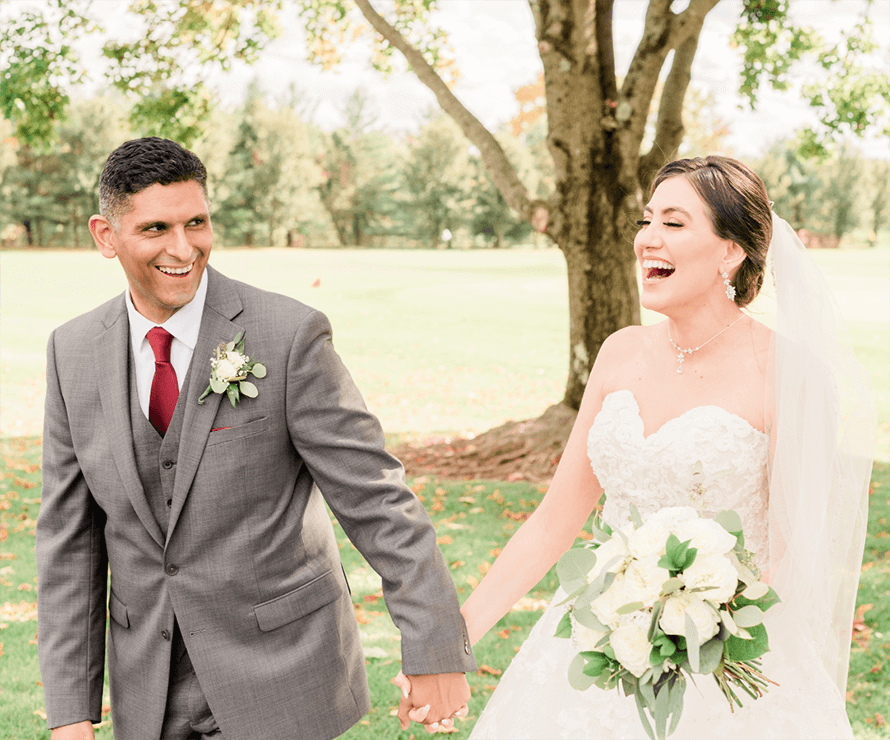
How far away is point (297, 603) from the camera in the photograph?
2.87m

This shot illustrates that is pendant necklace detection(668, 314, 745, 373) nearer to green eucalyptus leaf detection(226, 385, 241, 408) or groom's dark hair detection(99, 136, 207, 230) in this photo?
green eucalyptus leaf detection(226, 385, 241, 408)

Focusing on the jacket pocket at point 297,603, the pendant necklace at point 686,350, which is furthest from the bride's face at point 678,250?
the jacket pocket at point 297,603

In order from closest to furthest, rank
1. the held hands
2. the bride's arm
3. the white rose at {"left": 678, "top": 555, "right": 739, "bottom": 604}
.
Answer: the white rose at {"left": 678, "top": 555, "right": 739, "bottom": 604}
the held hands
the bride's arm

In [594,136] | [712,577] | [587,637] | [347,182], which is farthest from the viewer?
[347,182]

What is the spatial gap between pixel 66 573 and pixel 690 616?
6.53 ft

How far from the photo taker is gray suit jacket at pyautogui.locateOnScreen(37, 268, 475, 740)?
2785 mm

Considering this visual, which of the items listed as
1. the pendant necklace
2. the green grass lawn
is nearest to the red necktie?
the pendant necklace

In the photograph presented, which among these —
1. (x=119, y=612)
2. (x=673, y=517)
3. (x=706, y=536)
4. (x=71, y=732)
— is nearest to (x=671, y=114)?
(x=673, y=517)

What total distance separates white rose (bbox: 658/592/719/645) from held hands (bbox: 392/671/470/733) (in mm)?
753

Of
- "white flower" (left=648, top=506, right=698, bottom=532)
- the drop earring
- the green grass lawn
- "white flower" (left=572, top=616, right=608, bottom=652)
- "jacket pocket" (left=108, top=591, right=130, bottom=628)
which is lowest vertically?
the green grass lawn

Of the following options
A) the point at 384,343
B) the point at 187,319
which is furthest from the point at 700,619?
the point at 384,343

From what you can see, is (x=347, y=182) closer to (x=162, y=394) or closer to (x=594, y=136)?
(x=594, y=136)

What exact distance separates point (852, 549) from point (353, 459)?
1724mm

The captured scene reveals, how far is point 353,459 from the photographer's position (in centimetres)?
282
